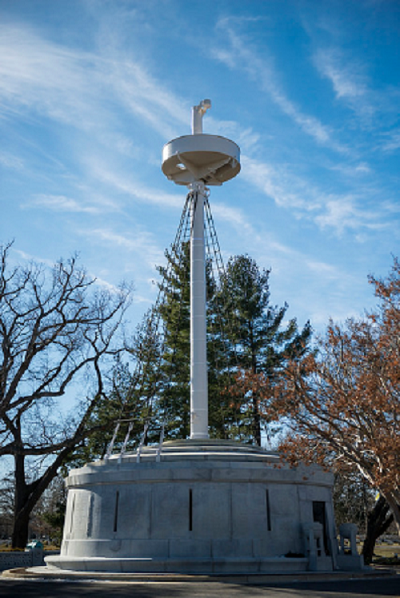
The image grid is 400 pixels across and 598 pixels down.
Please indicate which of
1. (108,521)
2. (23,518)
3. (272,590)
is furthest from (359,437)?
(23,518)

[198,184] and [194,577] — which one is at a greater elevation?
[198,184]

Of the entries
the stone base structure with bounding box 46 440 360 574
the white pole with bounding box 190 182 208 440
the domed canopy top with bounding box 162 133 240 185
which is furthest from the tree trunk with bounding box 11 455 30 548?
the domed canopy top with bounding box 162 133 240 185

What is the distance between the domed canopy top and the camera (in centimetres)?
2609

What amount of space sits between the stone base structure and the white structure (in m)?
0.03

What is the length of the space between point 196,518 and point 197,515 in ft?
0.31

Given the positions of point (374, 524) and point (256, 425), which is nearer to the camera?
point (374, 524)

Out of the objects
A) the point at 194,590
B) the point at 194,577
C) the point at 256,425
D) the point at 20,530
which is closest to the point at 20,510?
the point at 20,530

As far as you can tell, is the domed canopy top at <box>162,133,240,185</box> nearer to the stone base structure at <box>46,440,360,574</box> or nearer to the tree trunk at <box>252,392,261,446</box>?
the stone base structure at <box>46,440,360,574</box>

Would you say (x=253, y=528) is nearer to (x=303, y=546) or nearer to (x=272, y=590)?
(x=303, y=546)

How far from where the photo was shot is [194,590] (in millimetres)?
13969

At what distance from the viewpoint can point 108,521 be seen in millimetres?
19062

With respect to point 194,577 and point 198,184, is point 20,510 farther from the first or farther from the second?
point 198,184

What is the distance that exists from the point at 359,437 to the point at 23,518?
24.0 metres

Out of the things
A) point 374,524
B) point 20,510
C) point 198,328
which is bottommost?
point 374,524
